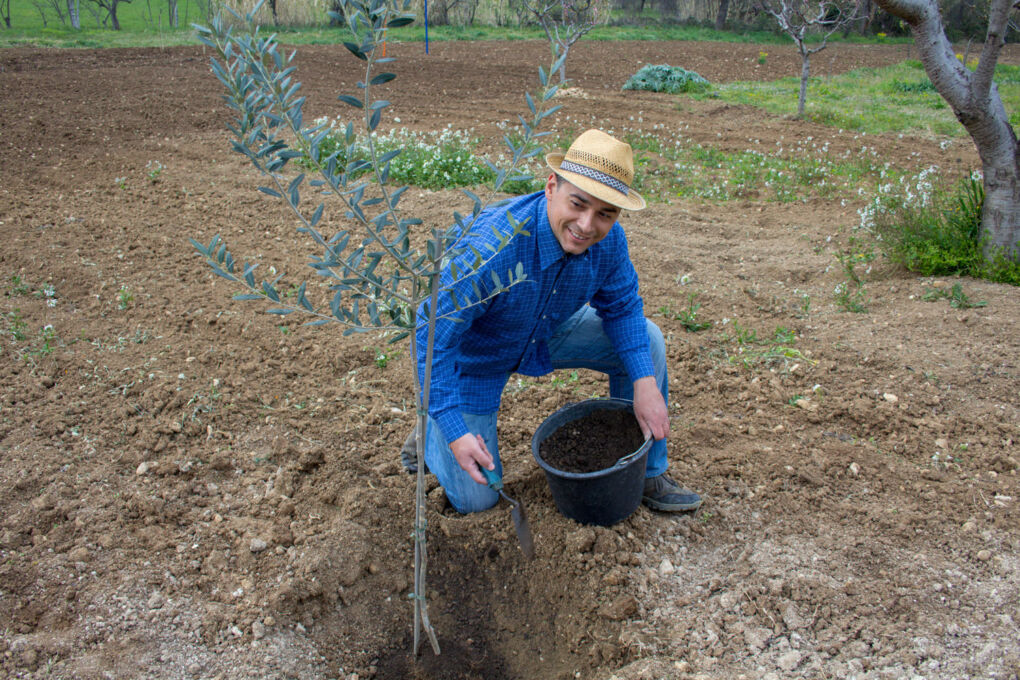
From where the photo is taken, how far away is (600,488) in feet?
8.49

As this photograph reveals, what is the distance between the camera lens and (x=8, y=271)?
4.82 m

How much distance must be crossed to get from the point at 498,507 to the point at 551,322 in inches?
29.9

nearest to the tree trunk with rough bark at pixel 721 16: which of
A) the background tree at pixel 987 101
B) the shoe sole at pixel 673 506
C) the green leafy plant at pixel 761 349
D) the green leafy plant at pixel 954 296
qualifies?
the background tree at pixel 987 101

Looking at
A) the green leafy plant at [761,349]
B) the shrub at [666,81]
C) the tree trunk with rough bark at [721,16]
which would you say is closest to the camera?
the green leafy plant at [761,349]

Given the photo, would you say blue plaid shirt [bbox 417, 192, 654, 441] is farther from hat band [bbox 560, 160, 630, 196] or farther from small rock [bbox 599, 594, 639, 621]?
small rock [bbox 599, 594, 639, 621]

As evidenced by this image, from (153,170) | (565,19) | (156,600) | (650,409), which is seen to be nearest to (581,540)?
(650,409)

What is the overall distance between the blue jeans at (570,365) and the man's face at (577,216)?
502mm

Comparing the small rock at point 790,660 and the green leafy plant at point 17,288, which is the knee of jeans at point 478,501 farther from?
the green leafy plant at point 17,288

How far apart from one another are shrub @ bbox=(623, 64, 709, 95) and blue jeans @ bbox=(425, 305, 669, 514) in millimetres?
10585

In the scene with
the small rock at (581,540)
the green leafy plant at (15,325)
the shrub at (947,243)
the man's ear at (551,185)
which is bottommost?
the small rock at (581,540)

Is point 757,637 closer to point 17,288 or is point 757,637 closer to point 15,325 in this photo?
point 15,325

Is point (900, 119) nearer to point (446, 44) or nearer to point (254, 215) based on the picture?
point (254, 215)

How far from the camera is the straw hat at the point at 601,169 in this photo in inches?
92.1

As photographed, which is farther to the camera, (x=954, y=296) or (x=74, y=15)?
(x=74, y=15)
